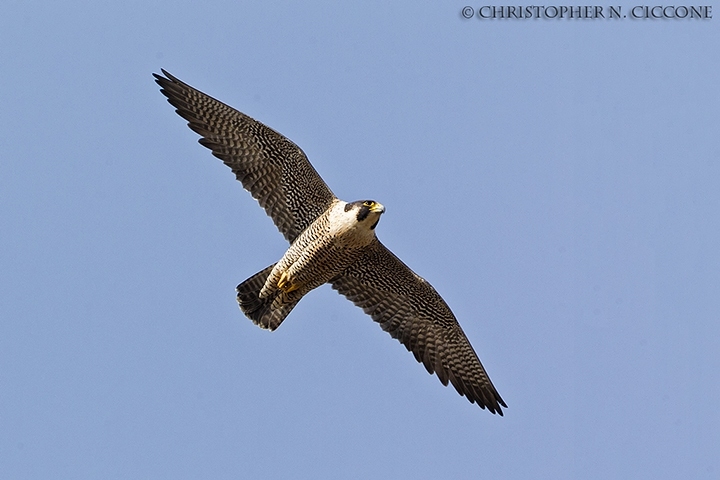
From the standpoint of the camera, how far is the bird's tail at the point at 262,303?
70.3 ft

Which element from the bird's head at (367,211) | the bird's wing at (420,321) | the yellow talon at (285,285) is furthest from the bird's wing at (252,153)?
the bird's wing at (420,321)

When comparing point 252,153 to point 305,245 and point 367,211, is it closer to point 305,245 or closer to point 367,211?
point 305,245

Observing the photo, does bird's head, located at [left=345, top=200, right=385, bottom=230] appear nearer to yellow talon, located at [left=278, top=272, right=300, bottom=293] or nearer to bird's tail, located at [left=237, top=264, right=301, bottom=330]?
yellow talon, located at [left=278, top=272, right=300, bottom=293]

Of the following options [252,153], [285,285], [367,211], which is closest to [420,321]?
[285,285]

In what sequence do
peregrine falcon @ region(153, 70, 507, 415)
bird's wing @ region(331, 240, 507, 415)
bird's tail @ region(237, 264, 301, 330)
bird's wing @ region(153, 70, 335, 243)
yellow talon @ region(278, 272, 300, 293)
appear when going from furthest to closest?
1. bird's wing @ region(331, 240, 507, 415)
2. bird's tail @ region(237, 264, 301, 330)
3. bird's wing @ region(153, 70, 335, 243)
4. yellow talon @ region(278, 272, 300, 293)
5. peregrine falcon @ region(153, 70, 507, 415)

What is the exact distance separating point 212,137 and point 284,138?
3.44 ft

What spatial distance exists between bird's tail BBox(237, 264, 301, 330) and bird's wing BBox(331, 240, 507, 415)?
3.08ft

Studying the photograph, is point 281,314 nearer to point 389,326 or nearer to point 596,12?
point 389,326

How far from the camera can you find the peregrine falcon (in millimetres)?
20875

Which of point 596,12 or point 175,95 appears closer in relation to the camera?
point 175,95

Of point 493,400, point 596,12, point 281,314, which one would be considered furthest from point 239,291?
point 596,12

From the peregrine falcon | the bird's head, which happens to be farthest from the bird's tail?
the bird's head

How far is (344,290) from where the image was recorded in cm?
2198

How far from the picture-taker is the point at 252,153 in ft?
69.9
